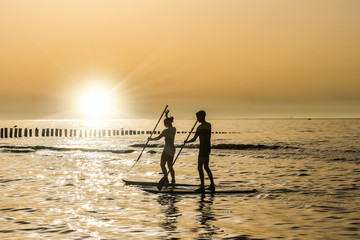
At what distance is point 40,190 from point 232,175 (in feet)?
31.1

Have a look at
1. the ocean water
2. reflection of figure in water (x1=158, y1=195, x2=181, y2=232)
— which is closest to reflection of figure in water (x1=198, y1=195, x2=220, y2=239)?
the ocean water

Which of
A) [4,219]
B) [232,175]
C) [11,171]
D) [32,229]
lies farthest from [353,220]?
[11,171]

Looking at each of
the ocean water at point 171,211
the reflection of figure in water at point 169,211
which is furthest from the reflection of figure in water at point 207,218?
the reflection of figure in water at point 169,211

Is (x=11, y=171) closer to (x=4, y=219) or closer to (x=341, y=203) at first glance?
(x=4, y=219)

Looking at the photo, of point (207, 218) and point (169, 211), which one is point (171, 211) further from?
point (207, 218)

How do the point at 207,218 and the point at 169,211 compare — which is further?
the point at 169,211

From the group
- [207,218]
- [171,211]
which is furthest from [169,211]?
[207,218]

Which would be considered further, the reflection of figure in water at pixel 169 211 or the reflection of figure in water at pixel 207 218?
the reflection of figure in water at pixel 169 211

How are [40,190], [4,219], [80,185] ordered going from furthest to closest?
[80,185] → [40,190] → [4,219]

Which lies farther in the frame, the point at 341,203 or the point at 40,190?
the point at 40,190

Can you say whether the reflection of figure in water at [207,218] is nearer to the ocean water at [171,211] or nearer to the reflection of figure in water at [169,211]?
the ocean water at [171,211]

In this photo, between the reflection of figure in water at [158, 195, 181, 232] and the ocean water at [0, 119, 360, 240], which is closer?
the ocean water at [0, 119, 360, 240]

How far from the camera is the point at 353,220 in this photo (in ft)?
36.3

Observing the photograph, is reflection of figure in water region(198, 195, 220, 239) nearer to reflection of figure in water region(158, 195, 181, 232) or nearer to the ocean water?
the ocean water
